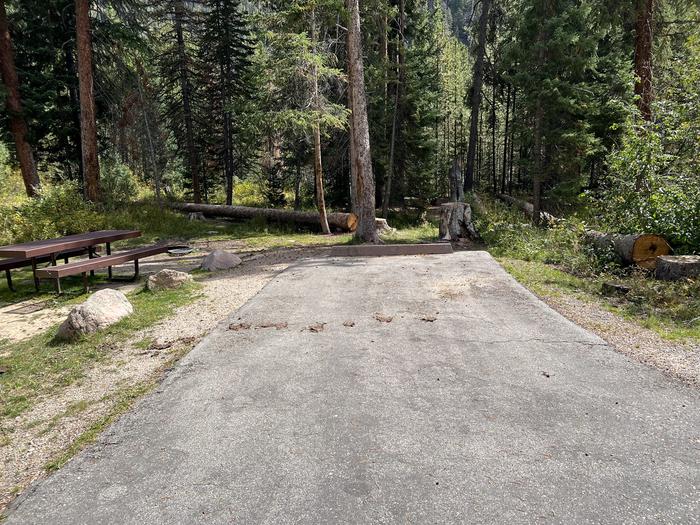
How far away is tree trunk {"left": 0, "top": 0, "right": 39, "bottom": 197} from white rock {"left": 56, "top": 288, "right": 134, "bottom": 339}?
11193 mm

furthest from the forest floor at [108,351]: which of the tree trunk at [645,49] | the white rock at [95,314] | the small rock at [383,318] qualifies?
the tree trunk at [645,49]

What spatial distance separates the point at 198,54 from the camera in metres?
22.0

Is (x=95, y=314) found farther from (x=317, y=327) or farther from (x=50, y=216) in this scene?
(x=50, y=216)

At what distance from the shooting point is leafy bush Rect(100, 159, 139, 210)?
62.0ft

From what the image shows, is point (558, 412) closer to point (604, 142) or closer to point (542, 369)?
point (542, 369)

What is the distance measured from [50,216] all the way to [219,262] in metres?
6.25

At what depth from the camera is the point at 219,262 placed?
9.76 meters

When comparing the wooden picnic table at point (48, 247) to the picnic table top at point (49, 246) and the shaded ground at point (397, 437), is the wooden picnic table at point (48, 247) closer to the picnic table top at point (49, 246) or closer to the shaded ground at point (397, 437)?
the picnic table top at point (49, 246)

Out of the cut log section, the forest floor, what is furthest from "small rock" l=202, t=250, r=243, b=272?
the cut log section

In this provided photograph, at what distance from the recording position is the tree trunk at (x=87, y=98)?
1323 cm

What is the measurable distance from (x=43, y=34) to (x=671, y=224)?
22119 mm

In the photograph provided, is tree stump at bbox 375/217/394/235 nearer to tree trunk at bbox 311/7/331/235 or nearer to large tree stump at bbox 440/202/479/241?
tree trunk at bbox 311/7/331/235

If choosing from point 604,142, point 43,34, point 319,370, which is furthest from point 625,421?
point 43,34

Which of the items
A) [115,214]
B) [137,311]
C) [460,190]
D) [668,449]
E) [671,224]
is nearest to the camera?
[668,449]
